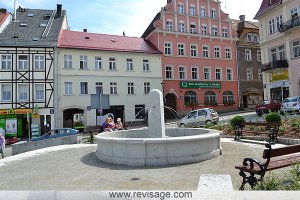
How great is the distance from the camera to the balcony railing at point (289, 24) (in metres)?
29.2

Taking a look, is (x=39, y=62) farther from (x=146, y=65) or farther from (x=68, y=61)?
(x=146, y=65)

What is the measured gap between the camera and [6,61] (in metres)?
30.9

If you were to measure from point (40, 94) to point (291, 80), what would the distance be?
27.5m

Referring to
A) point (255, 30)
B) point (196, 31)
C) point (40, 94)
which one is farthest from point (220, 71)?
point (40, 94)

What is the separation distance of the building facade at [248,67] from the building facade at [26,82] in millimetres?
27528

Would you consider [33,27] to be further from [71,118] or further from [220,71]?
[220,71]

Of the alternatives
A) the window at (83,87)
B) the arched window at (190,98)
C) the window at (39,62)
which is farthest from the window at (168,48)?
the window at (39,62)

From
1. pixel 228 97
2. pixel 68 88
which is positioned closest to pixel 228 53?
pixel 228 97

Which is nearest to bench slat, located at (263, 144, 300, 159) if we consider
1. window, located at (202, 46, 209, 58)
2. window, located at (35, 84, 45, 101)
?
window, located at (35, 84, 45, 101)

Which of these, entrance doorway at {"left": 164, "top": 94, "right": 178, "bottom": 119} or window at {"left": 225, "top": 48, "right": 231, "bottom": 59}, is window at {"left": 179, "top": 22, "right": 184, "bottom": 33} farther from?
entrance doorway at {"left": 164, "top": 94, "right": 178, "bottom": 119}

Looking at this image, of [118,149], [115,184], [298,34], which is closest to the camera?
[115,184]

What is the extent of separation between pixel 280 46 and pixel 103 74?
21.0 m

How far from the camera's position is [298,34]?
29.8 metres

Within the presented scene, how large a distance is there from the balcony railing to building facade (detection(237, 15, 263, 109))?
13.0 meters
